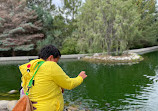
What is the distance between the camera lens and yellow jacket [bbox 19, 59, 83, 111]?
1.40m

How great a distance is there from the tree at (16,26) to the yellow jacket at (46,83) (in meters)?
17.9

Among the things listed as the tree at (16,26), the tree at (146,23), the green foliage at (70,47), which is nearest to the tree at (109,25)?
the green foliage at (70,47)

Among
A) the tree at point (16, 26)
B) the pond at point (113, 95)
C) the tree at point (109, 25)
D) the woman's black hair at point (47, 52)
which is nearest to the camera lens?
the woman's black hair at point (47, 52)

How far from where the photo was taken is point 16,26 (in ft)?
62.0

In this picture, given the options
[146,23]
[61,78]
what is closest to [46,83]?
[61,78]

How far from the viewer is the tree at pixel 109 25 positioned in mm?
14250

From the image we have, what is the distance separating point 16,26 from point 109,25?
11425 mm

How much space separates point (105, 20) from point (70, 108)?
39.2 ft

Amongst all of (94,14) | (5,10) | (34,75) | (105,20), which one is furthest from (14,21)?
(34,75)

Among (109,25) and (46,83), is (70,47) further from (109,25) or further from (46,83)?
(46,83)

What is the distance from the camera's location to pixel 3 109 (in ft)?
→ 12.5

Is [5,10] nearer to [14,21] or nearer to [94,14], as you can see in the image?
[14,21]

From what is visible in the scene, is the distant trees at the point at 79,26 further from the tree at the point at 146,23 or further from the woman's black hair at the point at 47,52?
the woman's black hair at the point at 47,52

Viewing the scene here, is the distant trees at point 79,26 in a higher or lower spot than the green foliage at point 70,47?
higher
